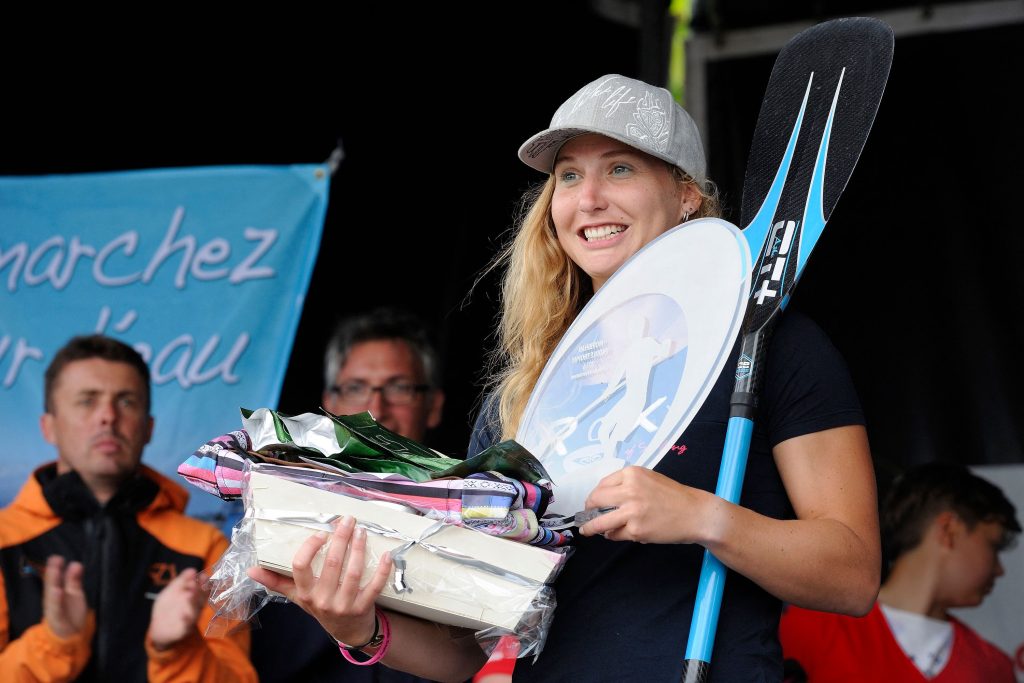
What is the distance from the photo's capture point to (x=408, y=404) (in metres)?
3.29

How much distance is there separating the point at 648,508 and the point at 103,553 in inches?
76.6

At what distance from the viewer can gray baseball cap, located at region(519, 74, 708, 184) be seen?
160 cm

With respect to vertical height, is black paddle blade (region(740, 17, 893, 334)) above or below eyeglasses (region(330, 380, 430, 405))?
above

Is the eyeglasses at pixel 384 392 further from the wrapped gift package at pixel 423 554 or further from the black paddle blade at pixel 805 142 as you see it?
the wrapped gift package at pixel 423 554

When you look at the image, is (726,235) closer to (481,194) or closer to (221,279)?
(221,279)

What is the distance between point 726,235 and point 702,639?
1.66 ft

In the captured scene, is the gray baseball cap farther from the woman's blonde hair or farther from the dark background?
the dark background

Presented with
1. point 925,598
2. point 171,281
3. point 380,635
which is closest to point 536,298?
point 380,635

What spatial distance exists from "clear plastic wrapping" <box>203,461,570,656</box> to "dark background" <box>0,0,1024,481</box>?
2.49m

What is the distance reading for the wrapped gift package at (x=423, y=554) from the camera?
122cm

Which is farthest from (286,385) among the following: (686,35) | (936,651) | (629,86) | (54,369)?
(629,86)

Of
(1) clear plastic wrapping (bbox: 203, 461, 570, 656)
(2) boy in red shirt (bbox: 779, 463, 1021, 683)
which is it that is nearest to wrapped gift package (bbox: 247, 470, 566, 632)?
(1) clear plastic wrapping (bbox: 203, 461, 570, 656)

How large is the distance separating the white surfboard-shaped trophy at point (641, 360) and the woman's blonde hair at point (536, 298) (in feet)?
0.43

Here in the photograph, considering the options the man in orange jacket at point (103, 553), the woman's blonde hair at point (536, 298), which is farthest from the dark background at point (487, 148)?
the woman's blonde hair at point (536, 298)
